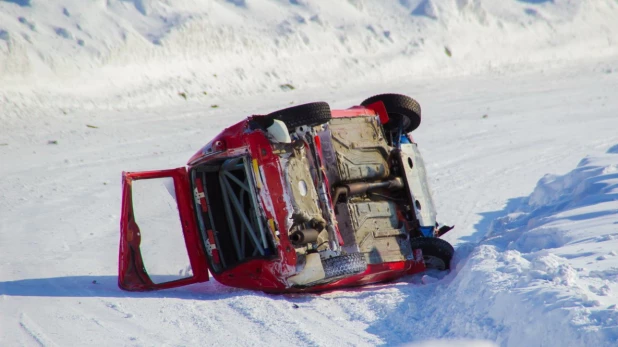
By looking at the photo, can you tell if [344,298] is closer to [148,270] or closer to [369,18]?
[148,270]

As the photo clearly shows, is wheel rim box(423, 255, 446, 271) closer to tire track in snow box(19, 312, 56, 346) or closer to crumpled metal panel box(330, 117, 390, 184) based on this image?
crumpled metal panel box(330, 117, 390, 184)

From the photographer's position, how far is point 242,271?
7.06m

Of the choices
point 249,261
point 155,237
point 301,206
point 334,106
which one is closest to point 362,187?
point 301,206

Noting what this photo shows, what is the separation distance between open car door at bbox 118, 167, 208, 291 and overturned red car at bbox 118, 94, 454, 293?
1cm

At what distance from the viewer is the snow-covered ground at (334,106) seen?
5719mm

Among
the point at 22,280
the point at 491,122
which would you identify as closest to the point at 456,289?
the point at 22,280

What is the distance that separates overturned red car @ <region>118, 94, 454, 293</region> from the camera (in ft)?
21.9

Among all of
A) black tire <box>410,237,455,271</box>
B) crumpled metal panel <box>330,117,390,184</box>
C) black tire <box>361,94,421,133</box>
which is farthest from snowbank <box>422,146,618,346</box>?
black tire <box>361,94,421,133</box>

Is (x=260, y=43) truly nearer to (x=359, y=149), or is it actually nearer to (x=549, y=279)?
(x=359, y=149)

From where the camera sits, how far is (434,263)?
7.68 meters

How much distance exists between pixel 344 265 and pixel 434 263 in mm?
1323

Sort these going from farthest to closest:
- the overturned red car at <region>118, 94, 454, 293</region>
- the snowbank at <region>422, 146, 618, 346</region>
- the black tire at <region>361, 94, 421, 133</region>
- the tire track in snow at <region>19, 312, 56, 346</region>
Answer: the black tire at <region>361, 94, 421, 133</region>
the overturned red car at <region>118, 94, 454, 293</region>
the tire track in snow at <region>19, 312, 56, 346</region>
the snowbank at <region>422, 146, 618, 346</region>

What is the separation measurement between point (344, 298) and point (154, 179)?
2099 mm

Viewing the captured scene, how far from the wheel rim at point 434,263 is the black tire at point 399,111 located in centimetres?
147
